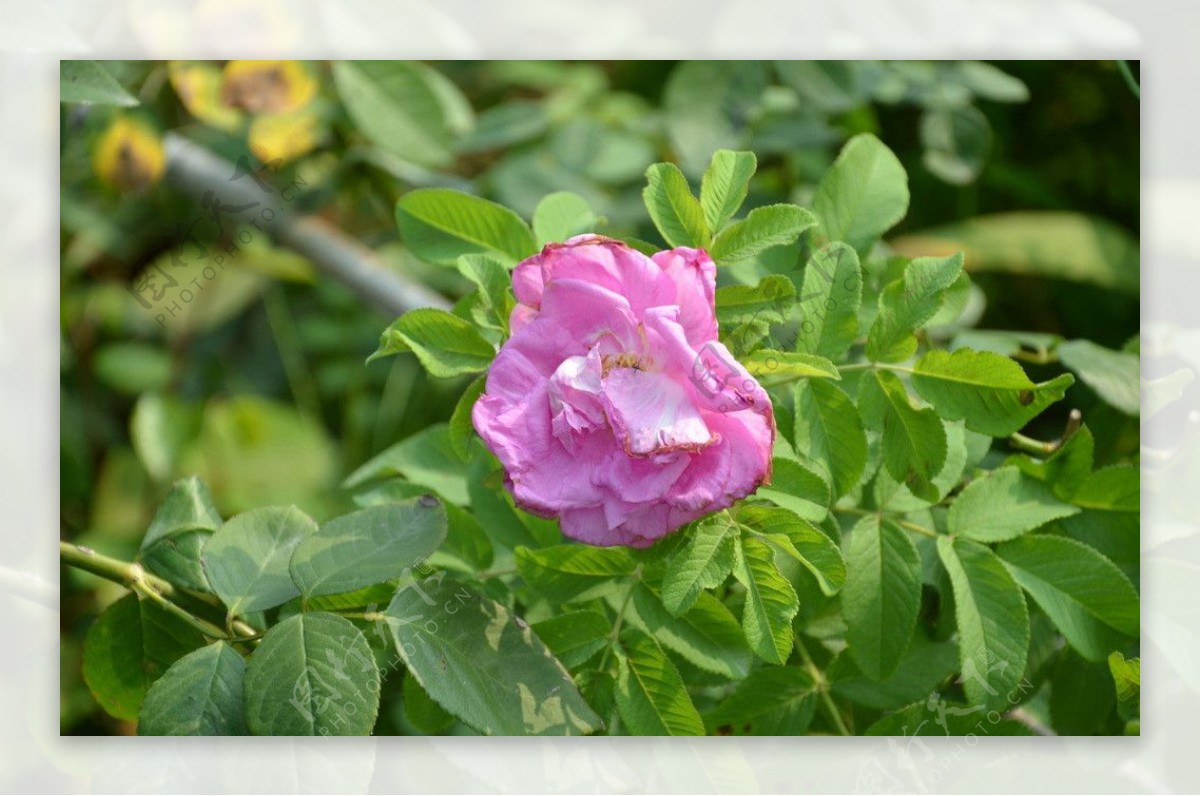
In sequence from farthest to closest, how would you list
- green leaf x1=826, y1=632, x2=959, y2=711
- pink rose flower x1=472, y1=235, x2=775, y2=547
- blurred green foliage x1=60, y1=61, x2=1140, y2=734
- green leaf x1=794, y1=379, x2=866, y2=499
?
blurred green foliage x1=60, y1=61, x2=1140, y2=734 < green leaf x1=826, y1=632, x2=959, y2=711 < green leaf x1=794, y1=379, x2=866, y2=499 < pink rose flower x1=472, y1=235, x2=775, y2=547

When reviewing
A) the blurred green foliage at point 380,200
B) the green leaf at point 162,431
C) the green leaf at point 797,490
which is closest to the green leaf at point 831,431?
the green leaf at point 797,490

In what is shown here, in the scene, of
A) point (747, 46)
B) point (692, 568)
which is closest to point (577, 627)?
point (692, 568)

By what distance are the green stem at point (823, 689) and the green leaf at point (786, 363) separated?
0.25m

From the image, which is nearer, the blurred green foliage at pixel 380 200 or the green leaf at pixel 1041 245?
the blurred green foliage at pixel 380 200

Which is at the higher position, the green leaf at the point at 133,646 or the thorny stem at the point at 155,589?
the thorny stem at the point at 155,589

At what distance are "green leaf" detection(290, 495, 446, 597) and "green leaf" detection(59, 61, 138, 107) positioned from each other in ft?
1.19

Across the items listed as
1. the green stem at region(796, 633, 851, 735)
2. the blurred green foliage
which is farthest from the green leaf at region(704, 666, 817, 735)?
the blurred green foliage

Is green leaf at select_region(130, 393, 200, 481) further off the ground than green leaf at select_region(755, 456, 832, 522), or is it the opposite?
green leaf at select_region(755, 456, 832, 522)

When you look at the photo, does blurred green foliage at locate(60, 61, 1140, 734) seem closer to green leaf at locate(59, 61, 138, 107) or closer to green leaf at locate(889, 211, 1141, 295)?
green leaf at locate(889, 211, 1141, 295)

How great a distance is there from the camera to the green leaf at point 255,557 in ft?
2.43

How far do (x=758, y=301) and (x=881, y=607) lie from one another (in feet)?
0.71

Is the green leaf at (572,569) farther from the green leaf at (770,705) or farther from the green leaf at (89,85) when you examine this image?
the green leaf at (89,85)

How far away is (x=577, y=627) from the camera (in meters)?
0.76

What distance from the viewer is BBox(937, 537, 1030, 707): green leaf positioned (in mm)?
757
